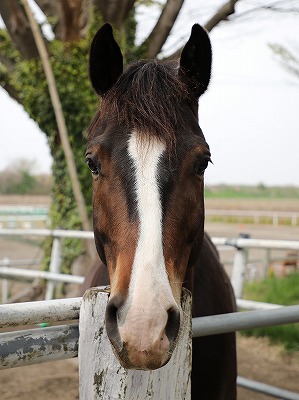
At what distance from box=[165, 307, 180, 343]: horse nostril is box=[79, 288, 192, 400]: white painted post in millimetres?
209

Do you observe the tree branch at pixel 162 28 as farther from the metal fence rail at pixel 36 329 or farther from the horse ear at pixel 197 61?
the metal fence rail at pixel 36 329

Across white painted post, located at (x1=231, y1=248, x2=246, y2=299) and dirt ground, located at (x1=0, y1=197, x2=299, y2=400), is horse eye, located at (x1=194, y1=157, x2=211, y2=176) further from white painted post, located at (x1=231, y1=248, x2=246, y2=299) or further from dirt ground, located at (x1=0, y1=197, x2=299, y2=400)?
white painted post, located at (x1=231, y1=248, x2=246, y2=299)

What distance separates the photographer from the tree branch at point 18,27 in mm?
7000

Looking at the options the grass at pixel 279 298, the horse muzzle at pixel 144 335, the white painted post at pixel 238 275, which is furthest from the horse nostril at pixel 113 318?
the grass at pixel 279 298

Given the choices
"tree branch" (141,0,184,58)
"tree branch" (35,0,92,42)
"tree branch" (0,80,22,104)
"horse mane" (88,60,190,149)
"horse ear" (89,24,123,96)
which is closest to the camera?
"horse mane" (88,60,190,149)

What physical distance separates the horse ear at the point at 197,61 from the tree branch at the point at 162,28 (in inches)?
227

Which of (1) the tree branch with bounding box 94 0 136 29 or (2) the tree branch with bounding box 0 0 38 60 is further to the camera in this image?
(1) the tree branch with bounding box 94 0 136 29

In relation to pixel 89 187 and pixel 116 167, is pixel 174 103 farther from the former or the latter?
pixel 89 187

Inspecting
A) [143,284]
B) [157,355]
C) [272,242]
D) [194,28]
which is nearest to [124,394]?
[157,355]

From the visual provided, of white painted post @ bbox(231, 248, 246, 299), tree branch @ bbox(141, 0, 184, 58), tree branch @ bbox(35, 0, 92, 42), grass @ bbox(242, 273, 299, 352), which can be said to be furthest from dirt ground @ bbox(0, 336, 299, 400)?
tree branch @ bbox(35, 0, 92, 42)

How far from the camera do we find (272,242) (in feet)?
13.3

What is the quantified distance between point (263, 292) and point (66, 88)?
13.9 feet

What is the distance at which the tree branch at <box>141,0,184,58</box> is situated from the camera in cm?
748

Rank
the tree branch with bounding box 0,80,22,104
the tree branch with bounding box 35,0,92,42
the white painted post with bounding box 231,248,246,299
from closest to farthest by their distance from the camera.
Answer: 1. the white painted post with bounding box 231,248,246,299
2. the tree branch with bounding box 35,0,92,42
3. the tree branch with bounding box 0,80,22,104
